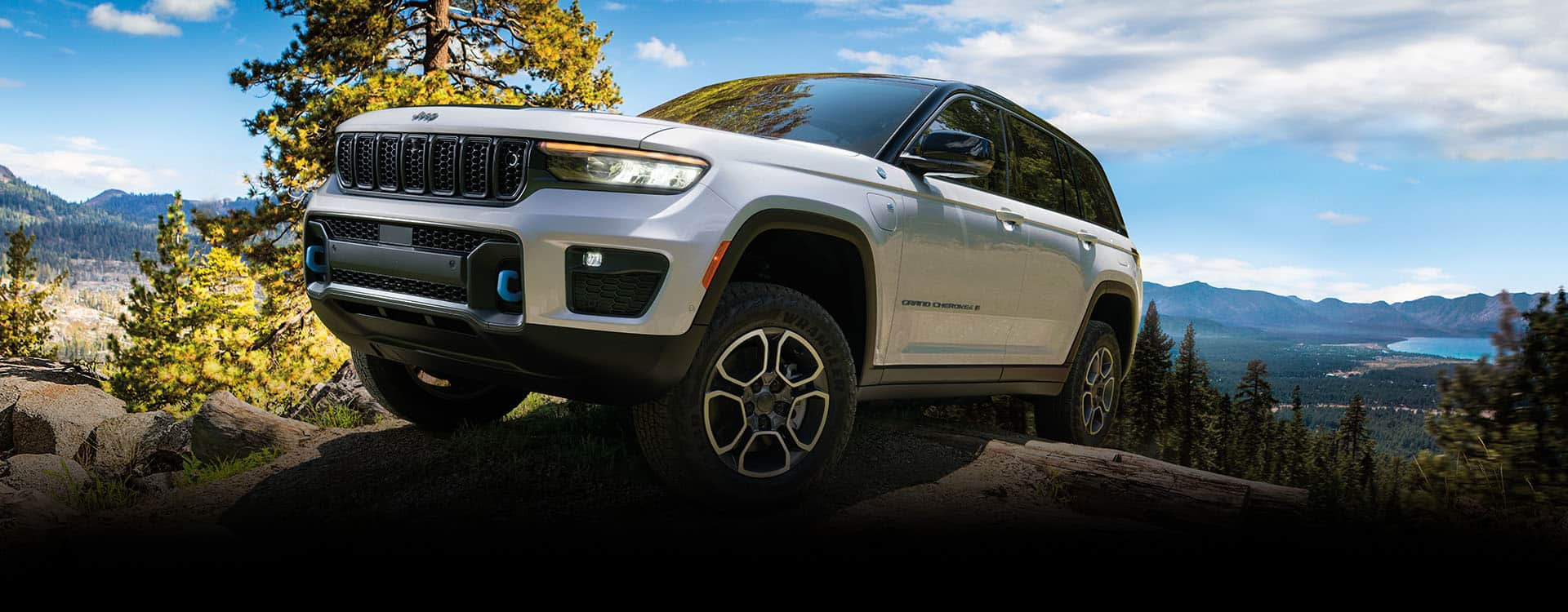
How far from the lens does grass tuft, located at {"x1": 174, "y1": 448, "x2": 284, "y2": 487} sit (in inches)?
200

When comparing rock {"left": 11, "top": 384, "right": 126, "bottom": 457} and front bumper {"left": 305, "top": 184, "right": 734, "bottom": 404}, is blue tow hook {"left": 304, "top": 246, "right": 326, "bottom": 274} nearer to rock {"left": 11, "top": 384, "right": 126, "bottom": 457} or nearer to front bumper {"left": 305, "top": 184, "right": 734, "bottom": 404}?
front bumper {"left": 305, "top": 184, "right": 734, "bottom": 404}

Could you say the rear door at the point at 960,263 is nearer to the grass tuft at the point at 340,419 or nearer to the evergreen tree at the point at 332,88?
the grass tuft at the point at 340,419

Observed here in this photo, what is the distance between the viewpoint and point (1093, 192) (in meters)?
6.59

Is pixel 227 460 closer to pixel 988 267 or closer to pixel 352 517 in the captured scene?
pixel 352 517

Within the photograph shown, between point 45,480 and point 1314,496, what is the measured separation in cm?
616

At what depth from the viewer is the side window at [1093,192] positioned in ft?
20.8

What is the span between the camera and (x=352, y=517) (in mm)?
4023

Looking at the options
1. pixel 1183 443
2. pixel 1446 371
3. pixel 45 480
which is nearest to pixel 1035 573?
pixel 1446 371

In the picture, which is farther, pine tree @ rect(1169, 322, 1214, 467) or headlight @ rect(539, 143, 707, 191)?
pine tree @ rect(1169, 322, 1214, 467)

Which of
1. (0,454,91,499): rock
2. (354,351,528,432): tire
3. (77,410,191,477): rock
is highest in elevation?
(354,351,528,432): tire

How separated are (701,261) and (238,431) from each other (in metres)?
3.52

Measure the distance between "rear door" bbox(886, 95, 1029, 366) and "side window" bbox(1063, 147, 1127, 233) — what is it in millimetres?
1182

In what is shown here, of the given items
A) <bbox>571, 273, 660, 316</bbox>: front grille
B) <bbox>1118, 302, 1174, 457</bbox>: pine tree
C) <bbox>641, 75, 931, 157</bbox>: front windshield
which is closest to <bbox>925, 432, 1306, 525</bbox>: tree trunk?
<bbox>641, 75, 931, 157</bbox>: front windshield

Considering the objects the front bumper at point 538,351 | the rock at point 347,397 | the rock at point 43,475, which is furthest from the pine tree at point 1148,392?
the front bumper at point 538,351
